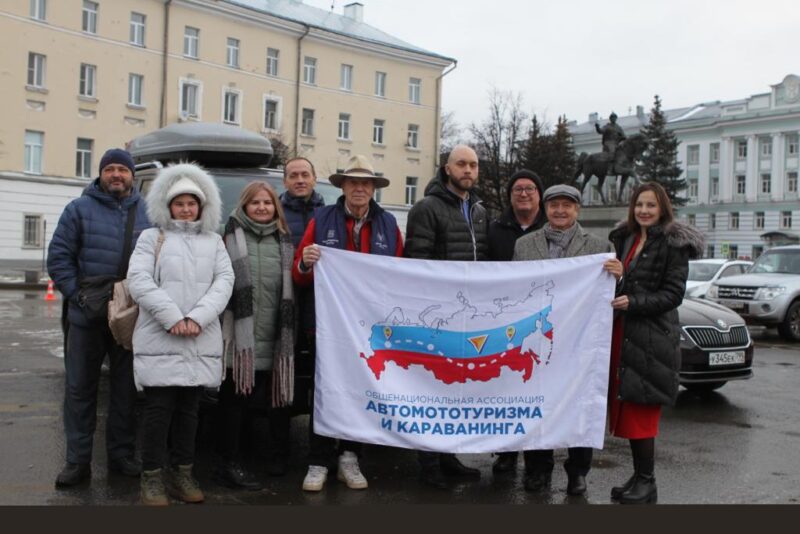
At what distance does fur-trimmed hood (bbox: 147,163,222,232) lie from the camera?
502 cm

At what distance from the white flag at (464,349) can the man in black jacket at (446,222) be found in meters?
0.20

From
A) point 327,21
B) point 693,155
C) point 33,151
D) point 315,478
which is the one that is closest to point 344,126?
point 327,21

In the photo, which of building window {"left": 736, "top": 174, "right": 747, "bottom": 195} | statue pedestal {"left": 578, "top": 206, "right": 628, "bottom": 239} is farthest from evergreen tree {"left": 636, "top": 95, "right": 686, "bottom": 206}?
statue pedestal {"left": 578, "top": 206, "right": 628, "bottom": 239}

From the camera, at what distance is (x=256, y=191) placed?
5320mm

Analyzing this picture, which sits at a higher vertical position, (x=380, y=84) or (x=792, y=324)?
(x=380, y=84)

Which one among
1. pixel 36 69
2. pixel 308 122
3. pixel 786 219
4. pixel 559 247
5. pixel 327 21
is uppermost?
pixel 327 21

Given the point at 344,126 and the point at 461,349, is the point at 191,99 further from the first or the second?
the point at 461,349

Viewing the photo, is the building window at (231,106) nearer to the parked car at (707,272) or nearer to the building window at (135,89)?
the building window at (135,89)

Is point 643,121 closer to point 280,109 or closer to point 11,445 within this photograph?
point 280,109

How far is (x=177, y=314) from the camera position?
15.8 ft

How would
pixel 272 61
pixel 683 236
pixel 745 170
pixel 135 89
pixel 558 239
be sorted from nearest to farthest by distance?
pixel 683 236, pixel 558 239, pixel 135 89, pixel 272 61, pixel 745 170

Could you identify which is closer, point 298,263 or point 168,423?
point 168,423

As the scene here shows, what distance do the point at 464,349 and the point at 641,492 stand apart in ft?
4.62

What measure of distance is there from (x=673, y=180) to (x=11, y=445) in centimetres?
8109
